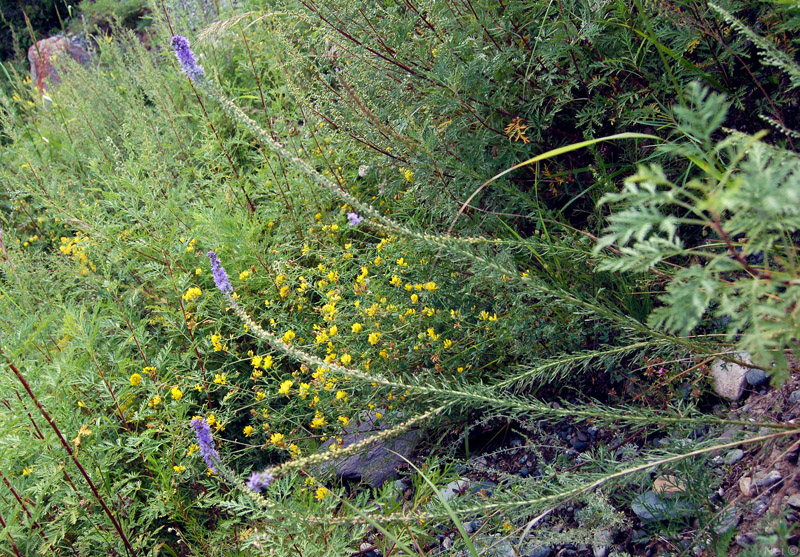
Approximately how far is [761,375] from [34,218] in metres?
4.87

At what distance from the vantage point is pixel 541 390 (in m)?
2.31

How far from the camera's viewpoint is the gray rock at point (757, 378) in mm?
1902

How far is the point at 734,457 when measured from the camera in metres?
1.73

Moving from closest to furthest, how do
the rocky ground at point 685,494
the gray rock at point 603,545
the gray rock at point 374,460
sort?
the rocky ground at point 685,494, the gray rock at point 603,545, the gray rock at point 374,460

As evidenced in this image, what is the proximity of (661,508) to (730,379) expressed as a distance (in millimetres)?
591

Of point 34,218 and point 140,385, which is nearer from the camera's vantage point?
point 140,385

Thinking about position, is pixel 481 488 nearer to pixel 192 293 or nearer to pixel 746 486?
pixel 746 486

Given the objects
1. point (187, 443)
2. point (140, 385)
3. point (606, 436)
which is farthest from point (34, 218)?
point (606, 436)

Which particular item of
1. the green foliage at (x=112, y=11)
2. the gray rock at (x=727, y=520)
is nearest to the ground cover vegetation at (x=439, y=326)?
the gray rock at (x=727, y=520)

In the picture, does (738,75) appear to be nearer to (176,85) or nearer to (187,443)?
(187,443)

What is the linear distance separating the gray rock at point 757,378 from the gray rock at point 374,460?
1.20 m

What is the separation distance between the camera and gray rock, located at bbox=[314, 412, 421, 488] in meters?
2.31

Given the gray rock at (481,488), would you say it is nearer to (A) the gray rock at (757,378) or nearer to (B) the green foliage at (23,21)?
(A) the gray rock at (757,378)

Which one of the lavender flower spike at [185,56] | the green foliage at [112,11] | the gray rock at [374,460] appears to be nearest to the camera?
the lavender flower spike at [185,56]
